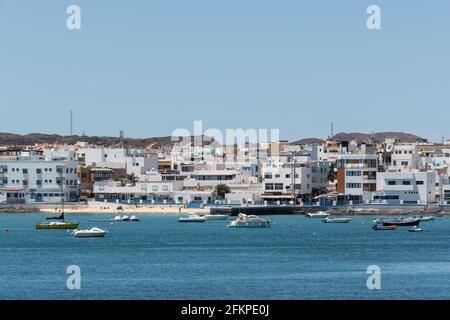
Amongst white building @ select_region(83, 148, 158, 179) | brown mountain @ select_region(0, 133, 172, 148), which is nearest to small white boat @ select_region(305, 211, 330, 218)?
white building @ select_region(83, 148, 158, 179)

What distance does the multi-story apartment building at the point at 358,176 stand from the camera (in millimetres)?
80250

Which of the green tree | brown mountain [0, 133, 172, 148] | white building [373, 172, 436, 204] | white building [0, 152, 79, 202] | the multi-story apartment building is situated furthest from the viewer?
brown mountain [0, 133, 172, 148]

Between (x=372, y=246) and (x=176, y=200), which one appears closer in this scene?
(x=372, y=246)

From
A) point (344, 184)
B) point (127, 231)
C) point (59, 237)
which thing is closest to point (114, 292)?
point (59, 237)

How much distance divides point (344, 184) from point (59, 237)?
31689 millimetres

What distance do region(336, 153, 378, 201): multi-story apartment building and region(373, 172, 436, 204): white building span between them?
1.76 metres

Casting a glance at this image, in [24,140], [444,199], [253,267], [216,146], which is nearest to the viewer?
[253,267]

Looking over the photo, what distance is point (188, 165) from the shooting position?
3701 inches

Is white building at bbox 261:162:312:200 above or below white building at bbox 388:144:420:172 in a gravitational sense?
below

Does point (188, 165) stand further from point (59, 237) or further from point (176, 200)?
point (59, 237)

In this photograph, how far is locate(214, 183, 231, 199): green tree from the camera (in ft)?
281

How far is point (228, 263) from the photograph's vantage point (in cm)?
3416

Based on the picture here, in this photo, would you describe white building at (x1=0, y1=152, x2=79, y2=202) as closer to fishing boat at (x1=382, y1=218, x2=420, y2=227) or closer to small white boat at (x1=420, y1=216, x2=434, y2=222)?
small white boat at (x1=420, y1=216, x2=434, y2=222)
